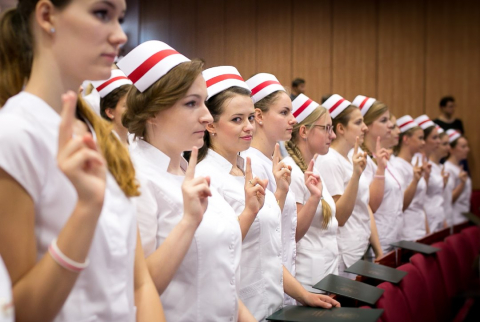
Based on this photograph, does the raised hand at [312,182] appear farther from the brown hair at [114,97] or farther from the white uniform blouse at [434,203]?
the white uniform blouse at [434,203]

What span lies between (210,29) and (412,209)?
10.7 feet

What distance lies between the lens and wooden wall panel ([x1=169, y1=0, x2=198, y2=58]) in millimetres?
6512

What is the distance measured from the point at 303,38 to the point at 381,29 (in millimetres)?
1162

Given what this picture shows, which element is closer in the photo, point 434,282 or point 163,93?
point 163,93

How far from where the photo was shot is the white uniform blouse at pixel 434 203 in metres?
5.55

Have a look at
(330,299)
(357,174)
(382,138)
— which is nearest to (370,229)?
(357,174)

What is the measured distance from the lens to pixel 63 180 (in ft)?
3.37

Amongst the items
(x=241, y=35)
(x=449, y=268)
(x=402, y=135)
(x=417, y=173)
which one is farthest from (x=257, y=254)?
(x=241, y=35)

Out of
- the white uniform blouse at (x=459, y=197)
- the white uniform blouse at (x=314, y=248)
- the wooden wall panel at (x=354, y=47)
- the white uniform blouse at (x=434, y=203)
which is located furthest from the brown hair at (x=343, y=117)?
the wooden wall panel at (x=354, y=47)

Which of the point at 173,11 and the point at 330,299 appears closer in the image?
the point at 330,299

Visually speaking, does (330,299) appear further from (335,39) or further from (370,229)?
(335,39)

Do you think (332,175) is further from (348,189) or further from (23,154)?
(23,154)

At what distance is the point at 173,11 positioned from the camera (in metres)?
6.86

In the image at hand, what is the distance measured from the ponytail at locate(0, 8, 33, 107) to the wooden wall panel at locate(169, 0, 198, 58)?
5.32m
